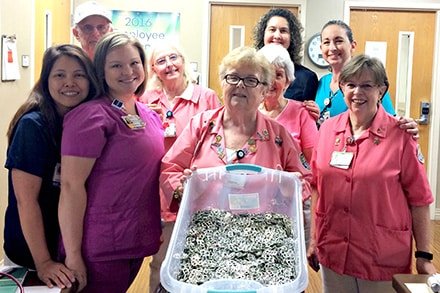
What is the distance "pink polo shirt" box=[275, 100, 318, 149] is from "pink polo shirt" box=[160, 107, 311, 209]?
281 millimetres

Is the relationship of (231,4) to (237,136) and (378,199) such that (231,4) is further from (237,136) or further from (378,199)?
(378,199)

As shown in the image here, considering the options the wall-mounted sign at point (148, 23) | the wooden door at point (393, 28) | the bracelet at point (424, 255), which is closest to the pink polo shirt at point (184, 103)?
the bracelet at point (424, 255)

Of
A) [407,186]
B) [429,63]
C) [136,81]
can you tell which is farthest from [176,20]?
[407,186]

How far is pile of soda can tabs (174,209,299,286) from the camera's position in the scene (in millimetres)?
1363

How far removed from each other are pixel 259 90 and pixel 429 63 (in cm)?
385

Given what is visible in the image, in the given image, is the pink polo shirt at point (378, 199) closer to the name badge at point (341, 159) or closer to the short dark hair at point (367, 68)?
the name badge at point (341, 159)

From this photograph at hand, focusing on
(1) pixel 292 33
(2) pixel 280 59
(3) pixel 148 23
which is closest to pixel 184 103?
(2) pixel 280 59

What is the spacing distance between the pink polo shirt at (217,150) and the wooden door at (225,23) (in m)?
3.04

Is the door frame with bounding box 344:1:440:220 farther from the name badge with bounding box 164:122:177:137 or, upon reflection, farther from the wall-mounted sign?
the name badge with bounding box 164:122:177:137

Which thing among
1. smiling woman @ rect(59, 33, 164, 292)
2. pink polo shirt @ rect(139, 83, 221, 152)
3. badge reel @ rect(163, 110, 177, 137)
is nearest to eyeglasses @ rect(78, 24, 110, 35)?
pink polo shirt @ rect(139, 83, 221, 152)

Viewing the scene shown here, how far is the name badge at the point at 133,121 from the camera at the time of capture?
1.73 meters

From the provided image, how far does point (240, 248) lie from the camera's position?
1.49 meters

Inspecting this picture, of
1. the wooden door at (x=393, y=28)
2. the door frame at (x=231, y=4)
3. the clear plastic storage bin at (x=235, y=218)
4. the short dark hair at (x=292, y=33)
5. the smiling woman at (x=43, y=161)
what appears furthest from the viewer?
the wooden door at (x=393, y=28)

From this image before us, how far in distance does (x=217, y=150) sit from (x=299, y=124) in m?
0.52
